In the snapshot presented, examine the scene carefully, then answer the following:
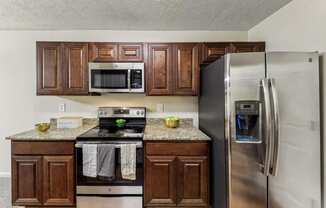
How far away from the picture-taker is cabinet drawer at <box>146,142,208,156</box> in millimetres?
2666

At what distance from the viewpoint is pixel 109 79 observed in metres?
3.12

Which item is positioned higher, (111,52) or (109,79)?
(111,52)

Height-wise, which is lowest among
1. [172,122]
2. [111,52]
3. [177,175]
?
[177,175]

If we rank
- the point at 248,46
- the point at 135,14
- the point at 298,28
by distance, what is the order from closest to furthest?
the point at 298,28 → the point at 135,14 → the point at 248,46

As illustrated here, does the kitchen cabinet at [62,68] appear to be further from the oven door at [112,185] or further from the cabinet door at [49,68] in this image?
the oven door at [112,185]

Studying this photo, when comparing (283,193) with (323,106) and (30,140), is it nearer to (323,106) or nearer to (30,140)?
(323,106)

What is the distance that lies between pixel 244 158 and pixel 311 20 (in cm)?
138

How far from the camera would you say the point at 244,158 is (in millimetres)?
2055

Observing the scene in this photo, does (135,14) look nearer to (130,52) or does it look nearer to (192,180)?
(130,52)

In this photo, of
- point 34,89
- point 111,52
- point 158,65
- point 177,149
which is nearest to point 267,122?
point 177,149

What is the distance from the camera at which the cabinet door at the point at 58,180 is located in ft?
8.78

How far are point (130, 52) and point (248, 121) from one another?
1.77m

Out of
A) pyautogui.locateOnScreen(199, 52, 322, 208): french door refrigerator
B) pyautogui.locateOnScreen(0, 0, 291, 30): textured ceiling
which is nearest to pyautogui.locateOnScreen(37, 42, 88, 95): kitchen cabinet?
pyautogui.locateOnScreen(0, 0, 291, 30): textured ceiling

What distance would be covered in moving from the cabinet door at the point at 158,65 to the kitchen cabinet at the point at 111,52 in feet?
0.75
